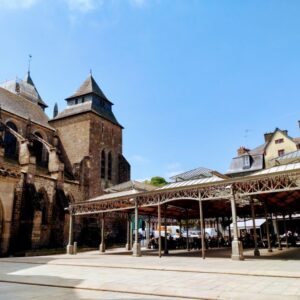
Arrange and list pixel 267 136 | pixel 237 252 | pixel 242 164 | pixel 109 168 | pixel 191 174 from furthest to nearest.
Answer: pixel 267 136 < pixel 242 164 < pixel 109 168 < pixel 191 174 < pixel 237 252

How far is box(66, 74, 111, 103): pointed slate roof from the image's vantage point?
3367 centimetres

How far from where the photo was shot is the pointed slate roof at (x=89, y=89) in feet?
110

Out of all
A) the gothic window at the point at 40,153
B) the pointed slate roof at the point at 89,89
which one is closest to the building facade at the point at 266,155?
the pointed slate roof at the point at 89,89

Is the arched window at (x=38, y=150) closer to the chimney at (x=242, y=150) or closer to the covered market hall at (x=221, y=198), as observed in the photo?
the covered market hall at (x=221, y=198)

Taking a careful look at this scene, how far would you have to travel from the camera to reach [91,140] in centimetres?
3078

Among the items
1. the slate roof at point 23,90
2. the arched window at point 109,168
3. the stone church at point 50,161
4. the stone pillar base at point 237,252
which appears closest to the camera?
the stone pillar base at point 237,252

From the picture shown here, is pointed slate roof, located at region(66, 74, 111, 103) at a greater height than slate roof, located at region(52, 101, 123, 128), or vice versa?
pointed slate roof, located at region(66, 74, 111, 103)

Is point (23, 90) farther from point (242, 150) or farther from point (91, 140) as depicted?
point (242, 150)

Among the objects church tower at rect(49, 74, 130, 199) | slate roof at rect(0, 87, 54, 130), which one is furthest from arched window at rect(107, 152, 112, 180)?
slate roof at rect(0, 87, 54, 130)

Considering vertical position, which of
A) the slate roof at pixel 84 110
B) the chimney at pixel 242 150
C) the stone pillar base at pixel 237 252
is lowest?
the stone pillar base at pixel 237 252

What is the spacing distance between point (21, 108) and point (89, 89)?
7.21m

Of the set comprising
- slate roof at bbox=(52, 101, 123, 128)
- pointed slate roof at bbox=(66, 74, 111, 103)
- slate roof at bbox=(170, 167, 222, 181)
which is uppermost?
pointed slate roof at bbox=(66, 74, 111, 103)

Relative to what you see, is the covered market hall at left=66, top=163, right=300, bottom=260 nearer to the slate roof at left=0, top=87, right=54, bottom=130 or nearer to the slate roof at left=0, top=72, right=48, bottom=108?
the slate roof at left=0, top=87, right=54, bottom=130

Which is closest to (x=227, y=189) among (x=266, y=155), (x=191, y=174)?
(x=191, y=174)
